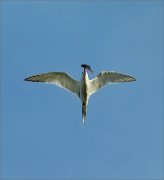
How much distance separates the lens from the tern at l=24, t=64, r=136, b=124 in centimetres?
2495

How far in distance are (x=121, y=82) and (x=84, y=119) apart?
284 cm

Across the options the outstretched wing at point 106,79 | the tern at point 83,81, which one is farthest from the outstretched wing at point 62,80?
the outstretched wing at point 106,79

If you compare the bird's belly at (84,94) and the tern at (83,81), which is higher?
the tern at (83,81)

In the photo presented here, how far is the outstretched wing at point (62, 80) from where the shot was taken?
25297 millimetres

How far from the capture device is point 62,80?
25.8 metres

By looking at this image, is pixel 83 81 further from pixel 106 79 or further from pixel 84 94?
pixel 106 79

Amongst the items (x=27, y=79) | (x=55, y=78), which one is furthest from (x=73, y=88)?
(x=27, y=79)

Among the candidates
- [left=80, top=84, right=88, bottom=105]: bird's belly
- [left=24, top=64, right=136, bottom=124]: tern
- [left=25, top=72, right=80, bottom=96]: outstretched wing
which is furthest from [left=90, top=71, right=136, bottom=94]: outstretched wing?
[left=25, top=72, right=80, bottom=96]: outstretched wing

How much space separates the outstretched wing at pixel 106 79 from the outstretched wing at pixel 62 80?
92 centimetres

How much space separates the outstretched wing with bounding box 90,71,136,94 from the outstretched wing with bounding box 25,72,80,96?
36.4 inches

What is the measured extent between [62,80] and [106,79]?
2.39 meters

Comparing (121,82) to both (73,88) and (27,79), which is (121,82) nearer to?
(73,88)

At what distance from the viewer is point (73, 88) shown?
2577 centimetres

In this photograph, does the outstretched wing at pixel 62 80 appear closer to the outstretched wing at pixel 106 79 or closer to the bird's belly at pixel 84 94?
the bird's belly at pixel 84 94
